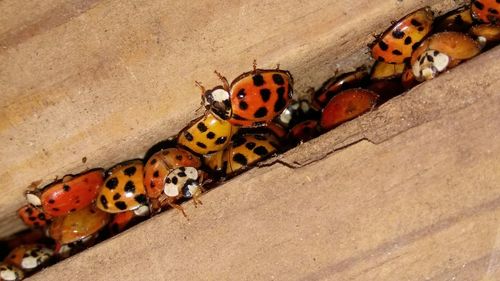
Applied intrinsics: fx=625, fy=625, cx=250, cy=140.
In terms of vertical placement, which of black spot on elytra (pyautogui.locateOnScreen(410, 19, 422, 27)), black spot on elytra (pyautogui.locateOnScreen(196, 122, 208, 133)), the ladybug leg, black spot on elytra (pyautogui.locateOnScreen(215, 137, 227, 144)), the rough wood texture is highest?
the ladybug leg

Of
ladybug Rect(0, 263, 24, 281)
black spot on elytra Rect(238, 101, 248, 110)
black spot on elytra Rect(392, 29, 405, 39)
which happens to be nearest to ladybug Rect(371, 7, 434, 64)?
black spot on elytra Rect(392, 29, 405, 39)

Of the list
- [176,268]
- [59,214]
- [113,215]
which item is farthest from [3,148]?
[176,268]

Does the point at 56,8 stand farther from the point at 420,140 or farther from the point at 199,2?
the point at 420,140

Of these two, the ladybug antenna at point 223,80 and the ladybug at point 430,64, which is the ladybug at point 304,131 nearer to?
the ladybug antenna at point 223,80

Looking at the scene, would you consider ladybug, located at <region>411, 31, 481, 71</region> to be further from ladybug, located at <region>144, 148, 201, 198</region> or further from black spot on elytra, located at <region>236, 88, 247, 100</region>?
ladybug, located at <region>144, 148, 201, 198</region>

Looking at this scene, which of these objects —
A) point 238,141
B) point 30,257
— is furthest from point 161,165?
point 30,257

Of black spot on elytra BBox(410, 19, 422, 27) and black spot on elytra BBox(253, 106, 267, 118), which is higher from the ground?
black spot on elytra BBox(410, 19, 422, 27)

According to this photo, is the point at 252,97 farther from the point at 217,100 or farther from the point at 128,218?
the point at 128,218
